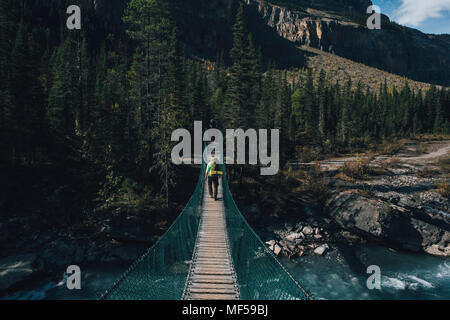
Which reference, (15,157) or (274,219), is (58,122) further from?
(274,219)

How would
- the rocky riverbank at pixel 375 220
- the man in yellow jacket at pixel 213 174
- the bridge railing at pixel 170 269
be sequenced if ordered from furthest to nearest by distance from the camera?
the rocky riverbank at pixel 375 220
the bridge railing at pixel 170 269
the man in yellow jacket at pixel 213 174

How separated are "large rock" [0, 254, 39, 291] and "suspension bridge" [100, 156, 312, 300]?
13.2 feet

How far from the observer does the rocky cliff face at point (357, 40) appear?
12694cm

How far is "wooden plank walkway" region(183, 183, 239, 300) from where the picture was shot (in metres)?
5.14

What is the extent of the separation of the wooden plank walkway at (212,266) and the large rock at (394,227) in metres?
10.6

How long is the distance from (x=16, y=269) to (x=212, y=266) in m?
11.0

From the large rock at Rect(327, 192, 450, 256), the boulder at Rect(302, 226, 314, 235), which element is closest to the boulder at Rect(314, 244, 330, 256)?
the boulder at Rect(302, 226, 314, 235)

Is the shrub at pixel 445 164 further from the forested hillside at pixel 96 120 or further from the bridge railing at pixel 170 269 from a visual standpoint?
the bridge railing at pixel 170 269

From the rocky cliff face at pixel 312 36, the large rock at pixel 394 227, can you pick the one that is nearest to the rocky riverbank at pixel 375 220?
the large rock at pixel 394 227

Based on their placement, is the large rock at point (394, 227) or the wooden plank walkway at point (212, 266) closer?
the wooden plank walkway at point (212, 266)

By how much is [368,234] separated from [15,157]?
2342 cm

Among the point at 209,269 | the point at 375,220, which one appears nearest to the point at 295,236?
the point at 375,220

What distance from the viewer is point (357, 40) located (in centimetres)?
13462
